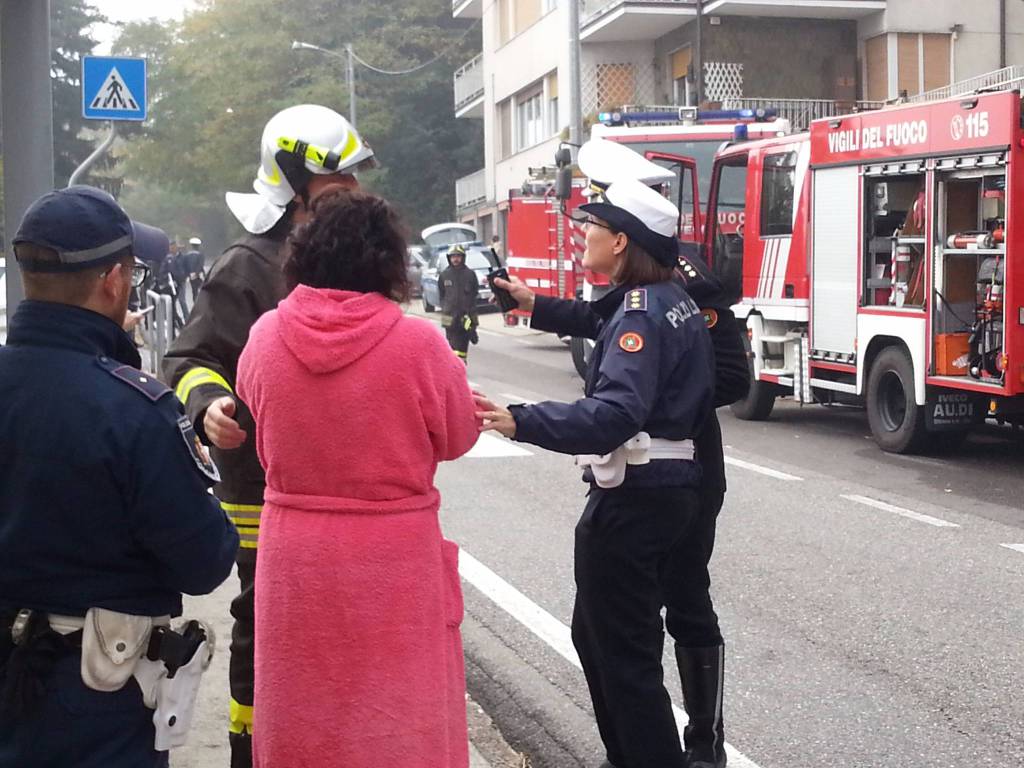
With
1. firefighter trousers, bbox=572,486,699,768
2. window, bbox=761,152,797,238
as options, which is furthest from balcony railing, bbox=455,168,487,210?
firefighter trousers, bbox=572,486,699,768

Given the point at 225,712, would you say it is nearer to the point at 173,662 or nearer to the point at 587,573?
the point at 587,573

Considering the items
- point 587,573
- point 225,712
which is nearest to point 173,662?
point 587,573

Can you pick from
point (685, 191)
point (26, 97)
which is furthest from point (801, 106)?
point (26, 97)

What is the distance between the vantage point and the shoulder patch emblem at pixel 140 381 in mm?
2811

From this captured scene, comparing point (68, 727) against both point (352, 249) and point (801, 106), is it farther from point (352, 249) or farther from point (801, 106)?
point (801, 106)

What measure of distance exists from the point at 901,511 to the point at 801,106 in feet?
75.2

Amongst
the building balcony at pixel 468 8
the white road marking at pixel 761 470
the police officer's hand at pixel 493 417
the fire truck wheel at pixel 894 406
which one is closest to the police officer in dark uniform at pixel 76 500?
the police officer's hand at pixel 493 417

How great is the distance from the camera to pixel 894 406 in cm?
1287

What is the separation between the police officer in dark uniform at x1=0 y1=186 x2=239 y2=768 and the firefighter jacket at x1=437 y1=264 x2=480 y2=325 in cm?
1605

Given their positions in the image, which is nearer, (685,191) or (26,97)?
(26,97)

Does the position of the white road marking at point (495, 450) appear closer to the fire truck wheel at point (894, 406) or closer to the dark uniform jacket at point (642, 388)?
the fire truck wheel at point (894, 406)

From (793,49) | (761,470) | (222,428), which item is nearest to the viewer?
(222,428)

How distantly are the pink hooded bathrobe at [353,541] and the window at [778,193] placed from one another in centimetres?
1161

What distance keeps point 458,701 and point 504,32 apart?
41.8 m
